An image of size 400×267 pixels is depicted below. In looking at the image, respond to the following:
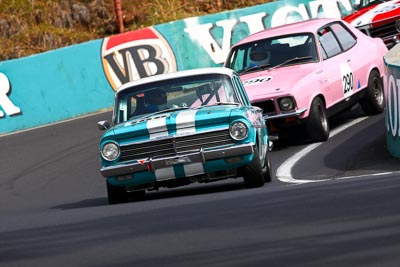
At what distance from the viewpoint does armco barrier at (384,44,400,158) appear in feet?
44.2

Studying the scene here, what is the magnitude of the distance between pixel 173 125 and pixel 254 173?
3.12ft

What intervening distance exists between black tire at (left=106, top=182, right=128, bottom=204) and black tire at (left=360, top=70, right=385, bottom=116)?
645cm

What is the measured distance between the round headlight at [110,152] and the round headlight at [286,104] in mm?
4159

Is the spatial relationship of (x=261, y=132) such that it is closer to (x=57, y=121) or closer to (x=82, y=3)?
(x=57, y=121)

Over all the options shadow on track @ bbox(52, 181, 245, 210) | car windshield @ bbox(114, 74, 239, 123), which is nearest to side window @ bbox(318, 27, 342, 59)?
shadow on track @ bbox(52, 181, 245, 210)

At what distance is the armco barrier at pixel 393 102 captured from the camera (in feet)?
44.2

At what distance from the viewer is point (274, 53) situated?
1636cm

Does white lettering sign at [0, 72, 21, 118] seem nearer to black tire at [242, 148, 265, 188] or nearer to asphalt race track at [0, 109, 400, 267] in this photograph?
asphalt race track at [0, 109, 400, 267]

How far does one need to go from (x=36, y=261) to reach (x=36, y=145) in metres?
12.8

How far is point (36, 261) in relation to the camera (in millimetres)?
7406

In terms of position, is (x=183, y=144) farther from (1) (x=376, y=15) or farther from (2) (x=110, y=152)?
(1) (x=376, y=15)

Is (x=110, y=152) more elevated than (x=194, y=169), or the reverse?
(x=110, y=152)

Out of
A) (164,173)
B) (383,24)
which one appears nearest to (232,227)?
(164,173)

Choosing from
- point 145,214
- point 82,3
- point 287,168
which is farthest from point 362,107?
point 82,3
